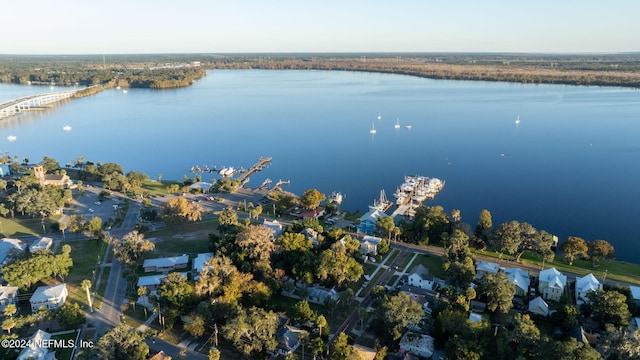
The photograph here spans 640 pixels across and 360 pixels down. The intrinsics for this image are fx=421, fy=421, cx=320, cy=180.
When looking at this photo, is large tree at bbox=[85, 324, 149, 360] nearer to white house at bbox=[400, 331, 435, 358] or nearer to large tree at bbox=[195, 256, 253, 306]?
large tree at bbox=[195, 256, 253, 306]

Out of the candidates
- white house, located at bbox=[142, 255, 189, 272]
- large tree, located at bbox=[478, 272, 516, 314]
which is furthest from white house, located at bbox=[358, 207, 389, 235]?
white house, located at bbox=[142, 255, 189, 272]

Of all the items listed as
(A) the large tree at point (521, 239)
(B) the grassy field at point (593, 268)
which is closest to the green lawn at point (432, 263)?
(B) the grassy field at point (593, 268)

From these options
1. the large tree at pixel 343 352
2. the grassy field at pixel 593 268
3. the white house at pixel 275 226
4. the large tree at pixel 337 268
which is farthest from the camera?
the white house at pixel 275 226

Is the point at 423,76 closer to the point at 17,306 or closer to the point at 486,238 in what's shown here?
the point at 486,238

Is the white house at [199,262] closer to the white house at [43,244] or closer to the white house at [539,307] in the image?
the white house at [43,244]

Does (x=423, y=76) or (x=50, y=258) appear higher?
(x=423, y=76)

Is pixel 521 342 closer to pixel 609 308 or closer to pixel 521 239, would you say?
pixel 609 308

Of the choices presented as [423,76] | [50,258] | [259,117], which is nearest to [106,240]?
[50,258]
